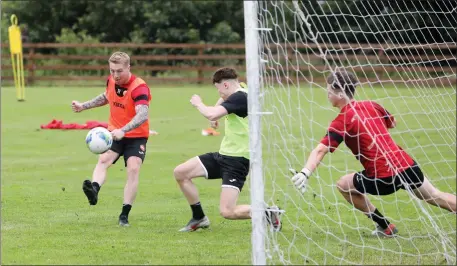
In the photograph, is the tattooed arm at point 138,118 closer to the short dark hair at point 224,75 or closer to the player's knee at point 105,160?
the player's knee at point 105,160

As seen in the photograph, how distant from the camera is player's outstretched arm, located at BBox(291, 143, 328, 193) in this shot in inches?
271

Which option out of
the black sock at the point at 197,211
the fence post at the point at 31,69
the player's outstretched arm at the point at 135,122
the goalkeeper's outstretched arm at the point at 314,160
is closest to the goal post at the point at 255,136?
the goalkeeper's outstretched arm at the point at 314,160

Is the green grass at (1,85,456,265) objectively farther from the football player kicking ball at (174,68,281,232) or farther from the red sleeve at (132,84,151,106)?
the red sleeve at (132,84,151,106)

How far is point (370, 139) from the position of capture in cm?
779

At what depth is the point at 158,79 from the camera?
3681 cm

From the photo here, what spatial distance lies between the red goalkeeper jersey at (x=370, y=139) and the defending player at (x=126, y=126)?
7.23 feet

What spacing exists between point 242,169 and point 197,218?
67cm

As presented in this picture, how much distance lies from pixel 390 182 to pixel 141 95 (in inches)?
108

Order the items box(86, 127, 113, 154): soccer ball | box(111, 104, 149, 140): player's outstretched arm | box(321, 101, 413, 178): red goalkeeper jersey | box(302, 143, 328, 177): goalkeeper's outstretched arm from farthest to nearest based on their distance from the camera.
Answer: box(111, 104, 149, 140): player's outstretched arm → box(86, 127, 113, 154): soccer ball → box(321, 101, 413, 178): red goalkeeper jersey → box(302, 143, 328, 177): goalkeeper's outstretched arm

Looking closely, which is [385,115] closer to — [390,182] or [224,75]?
[390,182]

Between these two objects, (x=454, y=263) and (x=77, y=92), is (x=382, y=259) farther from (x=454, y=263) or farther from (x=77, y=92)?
(x=77, y=92)

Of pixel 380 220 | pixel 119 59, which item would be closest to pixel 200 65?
pixel 119 59

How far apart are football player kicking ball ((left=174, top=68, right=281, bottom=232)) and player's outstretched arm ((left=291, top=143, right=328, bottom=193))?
1.09m

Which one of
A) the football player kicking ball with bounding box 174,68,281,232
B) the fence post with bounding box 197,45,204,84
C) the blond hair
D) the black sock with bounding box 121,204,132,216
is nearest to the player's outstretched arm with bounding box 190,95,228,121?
the football player kicking ball with bounding box 174,68,281,232
